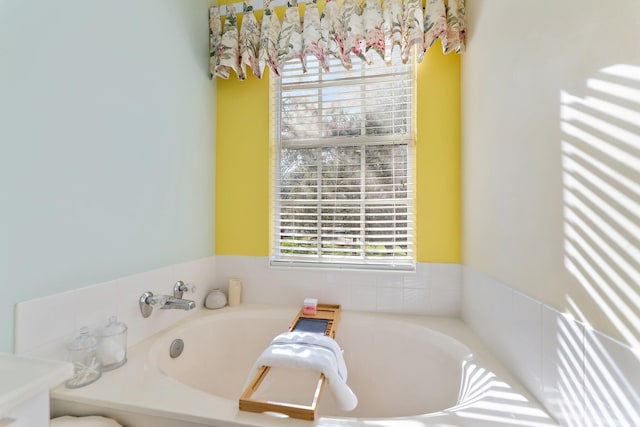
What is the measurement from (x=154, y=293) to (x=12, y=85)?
0.99 metres

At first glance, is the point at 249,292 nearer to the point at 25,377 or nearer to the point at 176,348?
the point at 176,348

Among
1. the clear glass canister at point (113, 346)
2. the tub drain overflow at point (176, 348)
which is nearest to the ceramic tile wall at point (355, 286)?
the tub drain overflow at point (176, 348)

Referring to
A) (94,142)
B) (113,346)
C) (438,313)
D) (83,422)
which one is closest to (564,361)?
(438,313)

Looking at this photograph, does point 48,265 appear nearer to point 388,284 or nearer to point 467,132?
point 388,284

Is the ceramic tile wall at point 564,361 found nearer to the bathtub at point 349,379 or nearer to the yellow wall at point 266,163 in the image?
the bathtub at point 349,379

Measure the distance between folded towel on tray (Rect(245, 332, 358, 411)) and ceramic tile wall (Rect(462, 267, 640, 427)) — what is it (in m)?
0.64

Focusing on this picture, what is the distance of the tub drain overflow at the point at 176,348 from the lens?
143cm

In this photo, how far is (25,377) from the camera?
0.57 m

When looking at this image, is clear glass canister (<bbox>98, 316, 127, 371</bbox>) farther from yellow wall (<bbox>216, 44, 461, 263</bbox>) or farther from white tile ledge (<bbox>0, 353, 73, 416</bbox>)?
yellow wall (<bbox>216, 44, 461, 263</bbox>)

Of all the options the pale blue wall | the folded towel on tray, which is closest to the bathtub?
the folded towel on tray

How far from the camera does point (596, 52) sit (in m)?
0.73

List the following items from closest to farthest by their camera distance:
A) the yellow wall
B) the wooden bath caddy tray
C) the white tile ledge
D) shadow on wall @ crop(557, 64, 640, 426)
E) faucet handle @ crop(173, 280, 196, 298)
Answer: the white tile ledge < shadow on wall @ crop(557, 64, 640, 426) < the wooden bath caddy tray < faucet handle @ crop(173, 280, 196, 298) < the yellow wall

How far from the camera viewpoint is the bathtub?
2.88 feet

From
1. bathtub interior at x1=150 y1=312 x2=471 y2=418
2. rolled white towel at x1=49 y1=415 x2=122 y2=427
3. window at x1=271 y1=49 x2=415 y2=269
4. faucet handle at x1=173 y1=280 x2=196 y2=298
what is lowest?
bathtub interior at x1=150 y1=312 x2=471 y2=418
